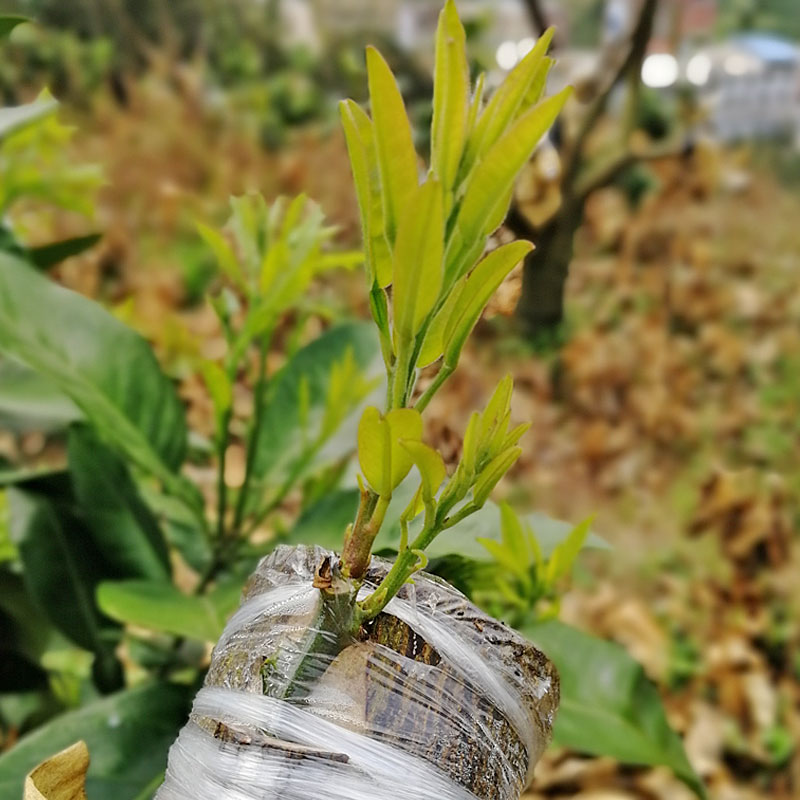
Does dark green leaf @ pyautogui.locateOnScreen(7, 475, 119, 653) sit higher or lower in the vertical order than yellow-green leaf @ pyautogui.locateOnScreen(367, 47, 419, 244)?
lower

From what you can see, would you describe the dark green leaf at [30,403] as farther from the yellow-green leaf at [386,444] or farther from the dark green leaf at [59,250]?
the yellow-green leaf at [386,444]

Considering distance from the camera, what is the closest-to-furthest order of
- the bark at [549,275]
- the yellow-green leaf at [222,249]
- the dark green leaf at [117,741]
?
1. the dark green leaf at [117,741]
2. the yellow-green leaf at [222,249]
3. the bark at [549,275]

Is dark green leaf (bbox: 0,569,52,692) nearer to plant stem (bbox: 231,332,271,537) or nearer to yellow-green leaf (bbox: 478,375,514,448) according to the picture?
plant stem (bbox: 231,332,271,537)

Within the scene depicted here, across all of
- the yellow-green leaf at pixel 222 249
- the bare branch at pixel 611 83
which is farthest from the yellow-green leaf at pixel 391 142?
the bare branch at pixel 611 83

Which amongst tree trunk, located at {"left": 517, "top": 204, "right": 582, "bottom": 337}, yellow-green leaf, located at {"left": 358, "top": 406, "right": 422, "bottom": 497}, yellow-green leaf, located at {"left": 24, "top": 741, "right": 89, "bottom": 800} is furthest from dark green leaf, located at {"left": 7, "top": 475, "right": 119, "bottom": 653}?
tree trunk, located at {"left": 517, "top": 204, "right": 582, "bottom": 337}

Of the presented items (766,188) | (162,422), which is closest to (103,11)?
(766,188)

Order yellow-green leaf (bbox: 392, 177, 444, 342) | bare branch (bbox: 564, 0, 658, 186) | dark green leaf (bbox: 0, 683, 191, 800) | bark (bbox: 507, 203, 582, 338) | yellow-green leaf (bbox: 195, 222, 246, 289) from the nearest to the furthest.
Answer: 1. yellow-green leaf (bbox: 392, 177, 444, 342)
2. dark green leaf (bbox: 0, 683, 191, 800)
3. yellow-green leaf (bbox: 195, 222, 246, 289)
4. bark (bbox: 507, 203, 582, 338)
5. bare branch (bbox: 564, 0, 658, 186)
